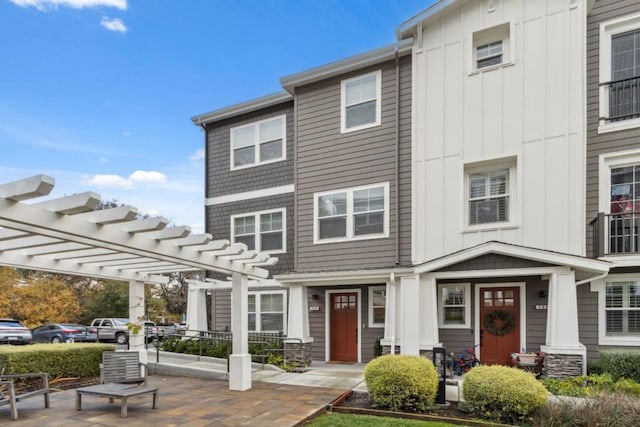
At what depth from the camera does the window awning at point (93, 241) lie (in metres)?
4.64

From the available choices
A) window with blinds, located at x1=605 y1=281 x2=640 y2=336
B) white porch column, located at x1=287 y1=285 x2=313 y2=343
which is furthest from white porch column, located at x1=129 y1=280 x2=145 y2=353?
window with blinds, located at x1=605 y1=281 x2=640 y2=336

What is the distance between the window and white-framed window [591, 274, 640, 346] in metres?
2.55

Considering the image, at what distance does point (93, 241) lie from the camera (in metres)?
5.70

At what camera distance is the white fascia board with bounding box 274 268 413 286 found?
1023cm

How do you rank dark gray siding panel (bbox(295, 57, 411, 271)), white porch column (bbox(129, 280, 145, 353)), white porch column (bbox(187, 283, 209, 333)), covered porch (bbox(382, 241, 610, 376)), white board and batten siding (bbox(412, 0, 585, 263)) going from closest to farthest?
covered porch (bbox(382, 241, 610, 376)) < white board and batten siding (bbox(412, 0, 585, 263)) < white porch column (bbox(129, 280, 145, 353)) < dark gray siding panel (bbox(295, 57, 411, 271)) < white porch column (bbox(187, 283, 209, 333))

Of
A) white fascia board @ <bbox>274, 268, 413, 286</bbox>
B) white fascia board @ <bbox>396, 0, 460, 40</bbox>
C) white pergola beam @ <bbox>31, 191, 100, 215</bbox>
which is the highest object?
white fascia board @ <bbox>396, 0, 460, 40</bbox>

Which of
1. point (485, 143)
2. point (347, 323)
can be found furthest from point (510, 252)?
point (347, 323)

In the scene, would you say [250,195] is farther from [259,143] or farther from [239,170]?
[259,143]

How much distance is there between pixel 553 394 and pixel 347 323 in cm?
580

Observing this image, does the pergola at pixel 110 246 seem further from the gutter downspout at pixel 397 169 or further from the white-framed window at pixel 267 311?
the white-framed window at pixel 267 311

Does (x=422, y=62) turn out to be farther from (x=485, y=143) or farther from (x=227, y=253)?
(x=227, y=253)

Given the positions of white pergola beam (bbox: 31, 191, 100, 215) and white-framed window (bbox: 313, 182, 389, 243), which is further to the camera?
white-framed window (bbox: 313, 182, 389, 243)

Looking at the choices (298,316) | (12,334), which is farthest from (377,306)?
(12,334)

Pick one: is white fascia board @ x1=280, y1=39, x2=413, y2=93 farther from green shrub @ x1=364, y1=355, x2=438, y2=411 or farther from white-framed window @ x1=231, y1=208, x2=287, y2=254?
green shrub @ x1=364, y1=355, x2=438, y2=411
